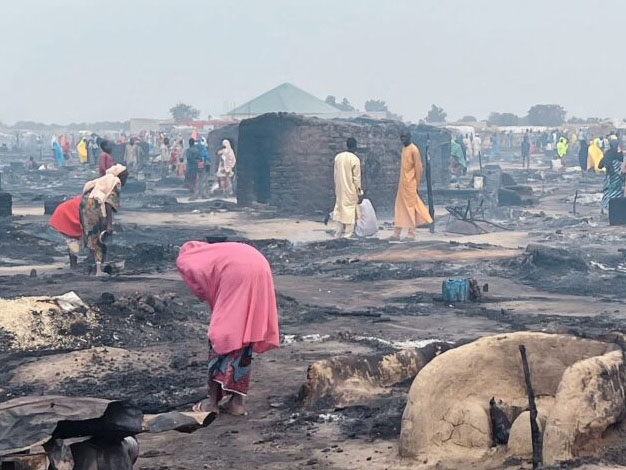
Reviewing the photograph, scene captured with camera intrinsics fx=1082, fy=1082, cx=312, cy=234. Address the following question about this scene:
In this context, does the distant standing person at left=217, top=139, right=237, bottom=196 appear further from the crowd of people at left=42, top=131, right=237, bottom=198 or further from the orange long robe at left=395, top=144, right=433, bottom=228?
the orange long robe at left=395, top=144, right=433, bottom=228

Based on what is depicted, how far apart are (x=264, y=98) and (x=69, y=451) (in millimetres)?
53420

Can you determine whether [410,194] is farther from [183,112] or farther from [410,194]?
Result: [183,112]

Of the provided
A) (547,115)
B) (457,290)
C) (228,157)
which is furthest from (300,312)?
(547,115)

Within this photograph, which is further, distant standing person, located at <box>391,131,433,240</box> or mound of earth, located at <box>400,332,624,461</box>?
distant standing person, located at <box>391,131,433,240</box>

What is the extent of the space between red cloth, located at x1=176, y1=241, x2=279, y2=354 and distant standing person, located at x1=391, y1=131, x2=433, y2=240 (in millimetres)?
10847

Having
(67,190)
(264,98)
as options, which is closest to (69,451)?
(67,190)

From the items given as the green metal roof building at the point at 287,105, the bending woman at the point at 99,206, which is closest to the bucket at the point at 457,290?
the bending woman at the point at 99,206

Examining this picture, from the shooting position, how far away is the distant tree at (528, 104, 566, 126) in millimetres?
77812

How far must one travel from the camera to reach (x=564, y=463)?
5.01 metres

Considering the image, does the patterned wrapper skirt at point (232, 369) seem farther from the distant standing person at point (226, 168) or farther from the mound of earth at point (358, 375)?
the distant standing person at point (226, 168)

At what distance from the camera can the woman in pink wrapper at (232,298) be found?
21.4 ft

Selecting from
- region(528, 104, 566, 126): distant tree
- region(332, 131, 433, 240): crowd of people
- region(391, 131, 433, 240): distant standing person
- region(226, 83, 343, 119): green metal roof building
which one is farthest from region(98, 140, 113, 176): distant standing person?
region(528, 104, 566, 126): distant tree

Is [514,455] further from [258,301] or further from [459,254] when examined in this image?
[459,254]

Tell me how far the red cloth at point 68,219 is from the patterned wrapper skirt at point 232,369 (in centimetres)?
691
